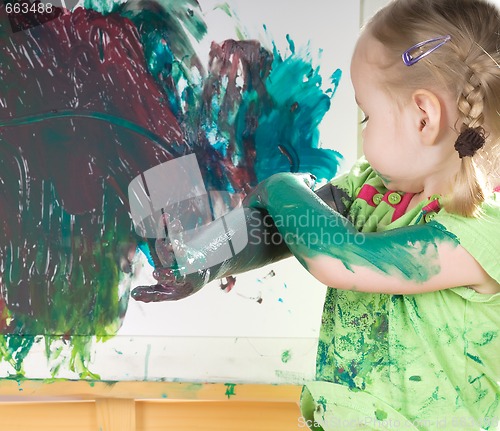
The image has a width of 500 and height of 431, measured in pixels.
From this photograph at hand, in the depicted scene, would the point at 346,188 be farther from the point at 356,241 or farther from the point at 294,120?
the point at 294,120

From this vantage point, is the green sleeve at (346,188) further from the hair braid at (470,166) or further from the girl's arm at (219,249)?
the hair braid at (470,166)

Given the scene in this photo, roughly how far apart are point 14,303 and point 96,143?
13.6 inches

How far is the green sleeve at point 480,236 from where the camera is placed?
2.36 feet

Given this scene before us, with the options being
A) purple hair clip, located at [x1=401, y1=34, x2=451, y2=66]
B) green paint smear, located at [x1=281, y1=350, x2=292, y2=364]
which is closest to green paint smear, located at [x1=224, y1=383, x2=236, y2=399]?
green paint smear, located at [x1=281, y1=350, x2=292, y2=364]

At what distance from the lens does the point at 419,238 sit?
2.39 feet

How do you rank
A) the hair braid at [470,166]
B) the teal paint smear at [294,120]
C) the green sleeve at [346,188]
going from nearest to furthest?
the hair braid at [470,166] → the green sleeve at [346,188] → the teal paint smear at [294,120]

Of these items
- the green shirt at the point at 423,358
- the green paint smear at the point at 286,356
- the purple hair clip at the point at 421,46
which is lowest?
the green paint smear at the point at 286,356

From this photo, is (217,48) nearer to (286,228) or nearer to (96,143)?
(96,143)

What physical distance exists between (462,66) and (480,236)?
17 cm

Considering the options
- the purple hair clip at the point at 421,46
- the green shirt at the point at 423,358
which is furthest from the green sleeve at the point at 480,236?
A: the purple hair clip at the point at 421,46

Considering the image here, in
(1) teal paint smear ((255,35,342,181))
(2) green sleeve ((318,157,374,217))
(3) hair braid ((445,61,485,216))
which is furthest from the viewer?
(1) teal paint smear ((255,35,342,181))

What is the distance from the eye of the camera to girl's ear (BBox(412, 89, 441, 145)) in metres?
0.74

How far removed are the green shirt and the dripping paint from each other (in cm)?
59

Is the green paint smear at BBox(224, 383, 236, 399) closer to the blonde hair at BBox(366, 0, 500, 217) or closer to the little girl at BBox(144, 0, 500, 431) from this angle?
the little girl at BBox(144, 0, 500, 431)
